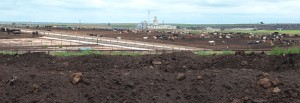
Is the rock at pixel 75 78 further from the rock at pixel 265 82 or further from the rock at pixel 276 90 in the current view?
the rock at pixel 276 90

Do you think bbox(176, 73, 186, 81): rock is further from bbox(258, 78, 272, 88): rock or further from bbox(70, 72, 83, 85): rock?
bbox(70, 72, 83, 85): rock

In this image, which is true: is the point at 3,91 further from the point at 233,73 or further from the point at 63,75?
the point at 233,73

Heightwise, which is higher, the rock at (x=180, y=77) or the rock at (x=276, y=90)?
the rock at (x=180, y=77)

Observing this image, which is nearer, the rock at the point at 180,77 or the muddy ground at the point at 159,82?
the muddy ground at the point at 159,82

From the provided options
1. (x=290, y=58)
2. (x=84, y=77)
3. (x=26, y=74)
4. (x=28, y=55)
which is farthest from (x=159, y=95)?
(x=28, y=55)

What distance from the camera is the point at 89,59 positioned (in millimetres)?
18078

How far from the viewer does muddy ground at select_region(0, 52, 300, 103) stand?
1330 centimetres

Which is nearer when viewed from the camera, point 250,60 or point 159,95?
point 159,95

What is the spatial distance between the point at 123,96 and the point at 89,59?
5.07 metres

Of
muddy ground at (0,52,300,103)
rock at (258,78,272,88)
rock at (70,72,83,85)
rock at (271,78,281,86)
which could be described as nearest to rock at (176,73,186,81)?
muddy ground at (0,52,300,103)

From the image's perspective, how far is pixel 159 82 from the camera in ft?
47.0

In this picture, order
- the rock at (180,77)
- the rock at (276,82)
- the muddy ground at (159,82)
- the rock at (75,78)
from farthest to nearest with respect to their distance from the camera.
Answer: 1. the rock at (180,77)
2. the rock at (75,78)
3. the rock at (276,82)
4. the muddy ground at (159,82)

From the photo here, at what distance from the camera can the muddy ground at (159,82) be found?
43.7 ft

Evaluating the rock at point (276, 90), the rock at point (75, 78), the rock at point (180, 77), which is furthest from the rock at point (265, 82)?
the rock at point (75, 78)
